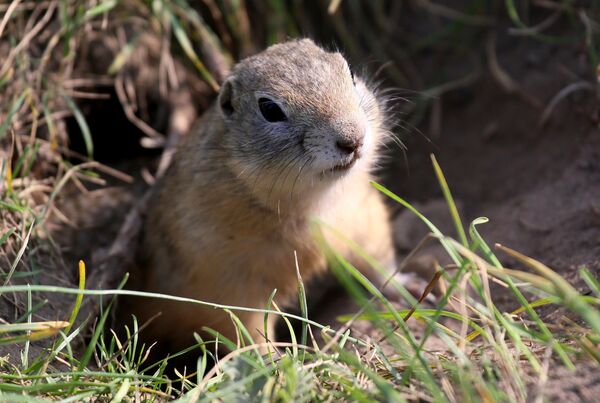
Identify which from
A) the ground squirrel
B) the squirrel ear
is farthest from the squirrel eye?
the squirrel ear

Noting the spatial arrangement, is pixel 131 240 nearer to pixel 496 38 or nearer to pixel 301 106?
pixel 301 106

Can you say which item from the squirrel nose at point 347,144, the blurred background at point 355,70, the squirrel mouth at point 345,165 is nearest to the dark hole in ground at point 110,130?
the blurred background at point 355,70

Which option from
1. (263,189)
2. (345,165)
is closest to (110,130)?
(263,189)

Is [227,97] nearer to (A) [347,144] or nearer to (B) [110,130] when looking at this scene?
(A) [347,144]

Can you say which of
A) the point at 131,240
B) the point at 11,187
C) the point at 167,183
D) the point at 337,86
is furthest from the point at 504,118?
the point at 11,187

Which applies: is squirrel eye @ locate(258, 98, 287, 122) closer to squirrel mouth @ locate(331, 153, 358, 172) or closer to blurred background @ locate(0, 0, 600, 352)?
squirrel mouth @ locate(331, 153, 358, 172)

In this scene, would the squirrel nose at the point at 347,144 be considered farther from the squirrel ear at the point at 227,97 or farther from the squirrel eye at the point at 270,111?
the squirrel ear at the point at 227,97
